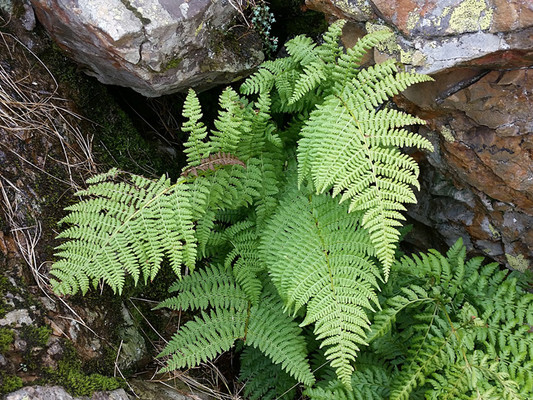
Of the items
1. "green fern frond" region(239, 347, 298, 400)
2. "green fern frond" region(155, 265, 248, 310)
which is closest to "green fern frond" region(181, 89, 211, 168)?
"green fern frond" region(155, 265, 248, 310)

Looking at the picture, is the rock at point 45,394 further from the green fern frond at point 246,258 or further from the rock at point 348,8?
the rock at point 348,8

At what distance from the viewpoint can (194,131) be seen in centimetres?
323

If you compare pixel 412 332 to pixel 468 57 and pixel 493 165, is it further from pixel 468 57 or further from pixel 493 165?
pixel 468 57

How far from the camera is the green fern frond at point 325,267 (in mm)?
2910

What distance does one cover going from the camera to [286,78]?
11.4ft

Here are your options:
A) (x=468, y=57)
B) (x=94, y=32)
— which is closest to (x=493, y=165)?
(x=468, y=57)

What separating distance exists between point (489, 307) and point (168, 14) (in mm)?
2966

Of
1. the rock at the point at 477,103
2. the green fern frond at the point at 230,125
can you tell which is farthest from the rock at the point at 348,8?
the green fern frond at the point at 230,125

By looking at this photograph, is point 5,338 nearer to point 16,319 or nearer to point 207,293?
point 16,319

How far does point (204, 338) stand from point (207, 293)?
13.1 inches

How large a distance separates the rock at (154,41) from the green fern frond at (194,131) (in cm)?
41

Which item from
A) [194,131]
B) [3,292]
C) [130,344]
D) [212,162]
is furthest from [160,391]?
[194,131]

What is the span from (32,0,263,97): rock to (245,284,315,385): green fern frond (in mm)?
1756

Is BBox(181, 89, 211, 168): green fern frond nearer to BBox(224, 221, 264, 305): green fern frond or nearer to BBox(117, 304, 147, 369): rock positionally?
BBox(224, 221, 264, 305): green fern frond
